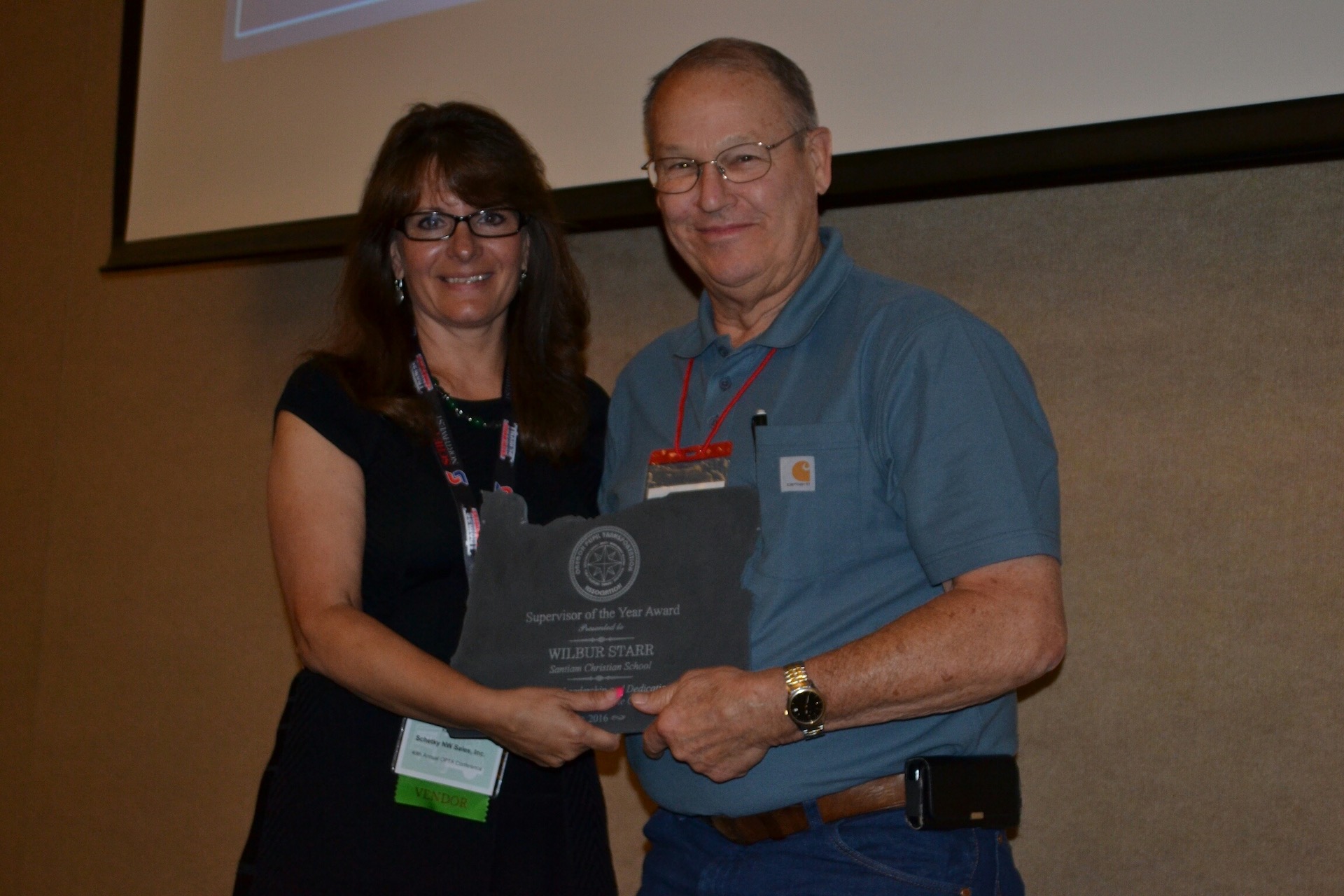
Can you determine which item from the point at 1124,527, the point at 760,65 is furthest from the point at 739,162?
the point at 1124,527

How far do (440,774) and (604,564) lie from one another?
504mm

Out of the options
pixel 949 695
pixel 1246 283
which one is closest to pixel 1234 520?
pixel 1246 283

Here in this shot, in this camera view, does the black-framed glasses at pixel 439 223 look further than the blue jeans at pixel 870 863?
Yes

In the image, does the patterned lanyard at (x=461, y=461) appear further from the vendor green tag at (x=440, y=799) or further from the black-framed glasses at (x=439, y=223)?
the vendor green tag at (x=440, y=799)

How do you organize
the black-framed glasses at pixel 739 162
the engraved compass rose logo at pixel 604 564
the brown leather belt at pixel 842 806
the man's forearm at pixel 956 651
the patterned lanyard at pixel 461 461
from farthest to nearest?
the patterned lanyard at pixel 461 461, the black-framed glasses at pixel 739 162, the engraved compass rose logo at pixel 604 564, the brown leather belt at pixel 842 806, the man's forearm at pixel 956 651

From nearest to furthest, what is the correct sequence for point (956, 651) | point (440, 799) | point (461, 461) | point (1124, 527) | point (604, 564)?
point (956, 651) < point (604, 564) < point (440, 799) < point (461, 461) < point (1124, 527)

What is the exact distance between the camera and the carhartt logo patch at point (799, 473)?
164 cm

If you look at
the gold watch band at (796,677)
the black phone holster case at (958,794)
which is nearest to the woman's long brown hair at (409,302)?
the gold watch band at (796,677)

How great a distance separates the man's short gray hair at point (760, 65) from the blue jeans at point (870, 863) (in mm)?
1046

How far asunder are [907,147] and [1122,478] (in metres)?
0.75

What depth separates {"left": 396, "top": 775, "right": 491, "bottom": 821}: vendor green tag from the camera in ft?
6.16

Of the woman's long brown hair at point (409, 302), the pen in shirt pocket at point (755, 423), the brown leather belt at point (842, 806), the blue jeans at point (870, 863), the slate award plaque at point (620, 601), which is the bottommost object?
the blue jeans at point (870, 863)

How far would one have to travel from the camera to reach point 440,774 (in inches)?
74.1

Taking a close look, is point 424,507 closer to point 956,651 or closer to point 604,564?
point 604,564
